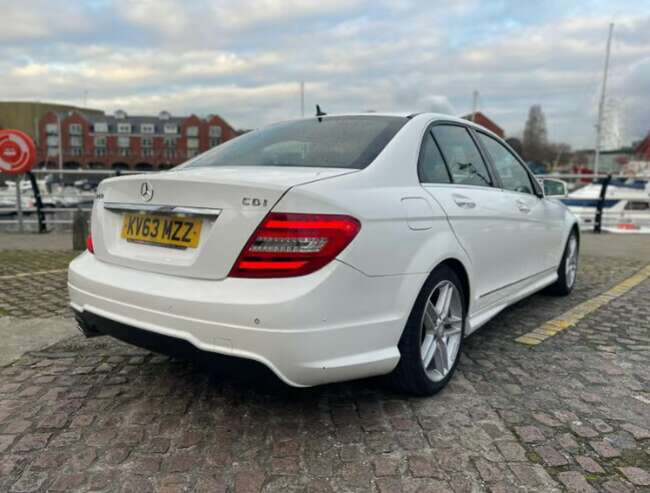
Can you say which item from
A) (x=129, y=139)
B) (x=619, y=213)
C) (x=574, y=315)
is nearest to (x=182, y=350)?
(x=574, y=315)

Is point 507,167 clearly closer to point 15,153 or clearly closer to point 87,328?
point 87,328

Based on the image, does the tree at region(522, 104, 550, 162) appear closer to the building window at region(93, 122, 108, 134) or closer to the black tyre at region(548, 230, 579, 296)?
the building window at region(93, 122, 108, 134)

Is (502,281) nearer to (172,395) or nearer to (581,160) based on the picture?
(172,395)

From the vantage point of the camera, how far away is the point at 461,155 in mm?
3451

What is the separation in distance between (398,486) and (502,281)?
1.90 m

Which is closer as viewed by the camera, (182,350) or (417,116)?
(182,350)

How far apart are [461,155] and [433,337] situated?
1.22 meters

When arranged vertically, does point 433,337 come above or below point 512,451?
above

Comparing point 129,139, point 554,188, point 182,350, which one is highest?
point 129,139

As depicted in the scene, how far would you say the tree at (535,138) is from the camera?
281 feet

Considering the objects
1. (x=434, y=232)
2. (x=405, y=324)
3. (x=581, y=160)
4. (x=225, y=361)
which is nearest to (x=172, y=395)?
(x=225, y=361)

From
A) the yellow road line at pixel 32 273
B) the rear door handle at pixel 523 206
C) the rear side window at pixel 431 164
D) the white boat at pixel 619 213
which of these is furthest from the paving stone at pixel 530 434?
the white boat at pixel 619 213

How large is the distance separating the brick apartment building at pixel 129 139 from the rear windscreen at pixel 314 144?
9772 centimetres

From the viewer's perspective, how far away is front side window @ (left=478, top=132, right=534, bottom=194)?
3.93 meters
